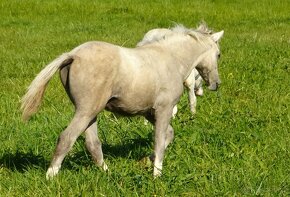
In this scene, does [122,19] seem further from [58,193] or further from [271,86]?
[58,193]

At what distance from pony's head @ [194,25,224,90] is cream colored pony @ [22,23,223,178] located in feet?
0.81

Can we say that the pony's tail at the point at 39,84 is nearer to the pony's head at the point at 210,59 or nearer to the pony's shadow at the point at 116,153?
the pony's shadow at the point at 116,153

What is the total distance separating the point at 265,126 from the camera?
8094 millimetres

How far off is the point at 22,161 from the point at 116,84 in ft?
5.30

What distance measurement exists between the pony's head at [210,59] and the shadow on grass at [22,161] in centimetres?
191

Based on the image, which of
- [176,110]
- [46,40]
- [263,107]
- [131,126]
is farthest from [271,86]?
[46,40]

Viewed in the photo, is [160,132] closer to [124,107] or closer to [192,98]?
[124,107]

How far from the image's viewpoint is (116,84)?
576 cm

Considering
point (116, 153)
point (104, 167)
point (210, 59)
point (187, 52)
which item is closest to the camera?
point (104, 167)

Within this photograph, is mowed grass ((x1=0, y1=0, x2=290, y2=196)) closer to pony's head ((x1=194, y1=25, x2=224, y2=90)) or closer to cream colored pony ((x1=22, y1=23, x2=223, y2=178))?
cream colored pony ((x1=22, y1=23, x2=223, y2=178))

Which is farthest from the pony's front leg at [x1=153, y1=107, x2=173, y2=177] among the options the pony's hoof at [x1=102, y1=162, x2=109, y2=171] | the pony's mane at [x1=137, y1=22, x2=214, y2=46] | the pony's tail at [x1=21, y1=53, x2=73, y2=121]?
the pony's tail at [x1=21, y1=53, x2=73, y2=121]

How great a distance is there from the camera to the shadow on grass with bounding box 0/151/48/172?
646cm

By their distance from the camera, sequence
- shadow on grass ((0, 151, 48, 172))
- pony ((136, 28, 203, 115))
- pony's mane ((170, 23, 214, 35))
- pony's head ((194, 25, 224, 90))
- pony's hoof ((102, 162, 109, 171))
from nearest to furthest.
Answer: pony's hoof ((102, 162, 109, 171)), shadow on grass ((0, 151, 48, 172)), pony's mane ((170, 23, 214, 35)), pony's head ((194, 25, 224, 90)), pony ((136, 28, 203, 115))

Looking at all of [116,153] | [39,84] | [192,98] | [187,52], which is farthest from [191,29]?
[192,98]
